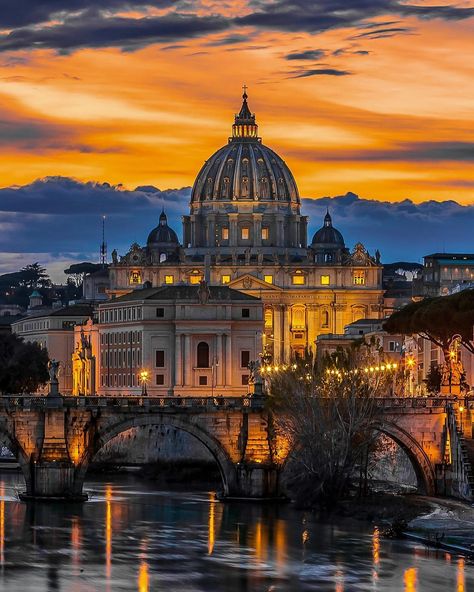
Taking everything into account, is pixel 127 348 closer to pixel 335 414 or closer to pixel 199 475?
pixel 199 475

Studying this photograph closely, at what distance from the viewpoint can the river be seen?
234ft

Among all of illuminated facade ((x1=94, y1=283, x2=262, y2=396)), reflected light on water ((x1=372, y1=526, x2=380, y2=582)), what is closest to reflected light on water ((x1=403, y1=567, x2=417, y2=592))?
reflected light on water ((x1=372, y1=526, x2=380, y2=582))

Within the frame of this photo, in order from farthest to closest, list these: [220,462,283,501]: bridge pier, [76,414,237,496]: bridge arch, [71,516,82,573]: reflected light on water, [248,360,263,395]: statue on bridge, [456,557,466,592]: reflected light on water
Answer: [248,360,263,395]: statue on bridge
[76,414,237,496]: bridge arch
[220,462,283,501]: bridge pier
[71,516,82,573]: reflected light on water
[456,557,466,592]: reflected light on water

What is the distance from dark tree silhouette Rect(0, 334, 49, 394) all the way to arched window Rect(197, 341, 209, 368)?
57.2 feet

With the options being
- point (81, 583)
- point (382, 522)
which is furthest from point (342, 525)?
point (81, 583)

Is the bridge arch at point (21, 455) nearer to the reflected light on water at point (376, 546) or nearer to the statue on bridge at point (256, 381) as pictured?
the statue on bridge at point (256, 381)

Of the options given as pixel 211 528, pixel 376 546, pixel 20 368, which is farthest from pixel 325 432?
pixel 20 368

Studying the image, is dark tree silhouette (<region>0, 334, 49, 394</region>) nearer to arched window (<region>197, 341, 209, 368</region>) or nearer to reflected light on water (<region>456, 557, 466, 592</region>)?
arched window (<region>197, 341, 209, 368</region>)

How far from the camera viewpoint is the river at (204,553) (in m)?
71.4

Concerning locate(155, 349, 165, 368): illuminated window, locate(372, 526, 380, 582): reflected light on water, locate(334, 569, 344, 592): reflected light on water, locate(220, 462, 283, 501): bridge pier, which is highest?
locate(155, 349, 165, 368): illuminated window

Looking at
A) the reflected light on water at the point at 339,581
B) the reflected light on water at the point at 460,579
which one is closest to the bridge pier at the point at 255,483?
the reflected light on water at the point at 339,581

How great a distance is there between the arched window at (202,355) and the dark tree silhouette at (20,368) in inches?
687

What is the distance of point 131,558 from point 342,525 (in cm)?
1035

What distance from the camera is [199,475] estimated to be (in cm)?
11156
